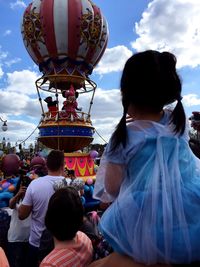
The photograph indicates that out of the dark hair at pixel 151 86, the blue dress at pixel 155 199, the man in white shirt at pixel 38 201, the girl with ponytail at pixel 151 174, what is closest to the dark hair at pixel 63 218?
the girl with ponytail at pixel 151 174

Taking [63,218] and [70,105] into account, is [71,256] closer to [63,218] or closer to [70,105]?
[63,218]

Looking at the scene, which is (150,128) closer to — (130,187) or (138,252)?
(130,187)

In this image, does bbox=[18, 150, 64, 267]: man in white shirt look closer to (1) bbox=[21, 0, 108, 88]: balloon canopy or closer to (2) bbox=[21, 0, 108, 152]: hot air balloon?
(2) bbox=[21, 0, 108, 152]: hot air balloon

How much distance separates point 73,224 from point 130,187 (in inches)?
21.4

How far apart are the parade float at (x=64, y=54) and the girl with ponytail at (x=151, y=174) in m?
10.1

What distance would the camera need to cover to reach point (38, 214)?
2957mm

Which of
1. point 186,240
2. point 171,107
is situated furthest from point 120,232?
point 171,107

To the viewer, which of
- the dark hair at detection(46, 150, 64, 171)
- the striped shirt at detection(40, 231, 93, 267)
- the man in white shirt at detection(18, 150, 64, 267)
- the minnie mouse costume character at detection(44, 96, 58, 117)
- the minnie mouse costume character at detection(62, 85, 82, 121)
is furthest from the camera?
the minnie mouse costume character at detection(44, 96, 58, 117)

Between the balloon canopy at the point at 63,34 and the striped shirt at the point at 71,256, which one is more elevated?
the balloon canopy at the point at 63,34

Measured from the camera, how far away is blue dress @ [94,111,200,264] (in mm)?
1238

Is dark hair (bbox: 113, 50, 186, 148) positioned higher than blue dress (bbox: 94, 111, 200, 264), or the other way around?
dark hair (bbox: 113, 50, 186, 148)

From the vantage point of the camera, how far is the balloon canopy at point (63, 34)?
12.2 meters

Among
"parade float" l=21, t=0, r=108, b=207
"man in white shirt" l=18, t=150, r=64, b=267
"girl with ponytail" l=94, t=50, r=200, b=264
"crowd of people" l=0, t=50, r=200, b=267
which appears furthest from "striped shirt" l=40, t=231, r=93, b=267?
"parade float" l=21, t=0, r=108, b=207

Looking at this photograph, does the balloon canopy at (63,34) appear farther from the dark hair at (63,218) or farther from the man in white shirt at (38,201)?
the dark hair at (63,218)
